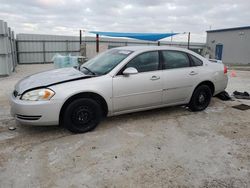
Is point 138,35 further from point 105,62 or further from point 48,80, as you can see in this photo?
point 48,80

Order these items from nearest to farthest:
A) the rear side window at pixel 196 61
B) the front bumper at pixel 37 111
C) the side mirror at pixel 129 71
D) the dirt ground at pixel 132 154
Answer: the dirt ground at pixel 132 154, the front bumper at pixel 37 111, the side mirror at pixel 129 71, the rear side window at pixel 196 61

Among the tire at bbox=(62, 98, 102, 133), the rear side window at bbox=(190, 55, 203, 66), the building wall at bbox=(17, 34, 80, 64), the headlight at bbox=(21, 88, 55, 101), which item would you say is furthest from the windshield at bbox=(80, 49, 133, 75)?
the building wall at bbox=(17, 34, 80, 64)

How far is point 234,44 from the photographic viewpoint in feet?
73.7

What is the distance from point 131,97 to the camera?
4102mm

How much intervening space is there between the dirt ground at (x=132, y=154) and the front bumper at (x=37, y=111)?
0.33 m

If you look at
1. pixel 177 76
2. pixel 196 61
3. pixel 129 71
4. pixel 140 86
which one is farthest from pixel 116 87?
pixel 196 61

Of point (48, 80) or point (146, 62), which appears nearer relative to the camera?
point (48, 80)

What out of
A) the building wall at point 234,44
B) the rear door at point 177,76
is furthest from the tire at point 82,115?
the building wall at point 234,44

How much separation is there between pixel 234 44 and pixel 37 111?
2334 cm

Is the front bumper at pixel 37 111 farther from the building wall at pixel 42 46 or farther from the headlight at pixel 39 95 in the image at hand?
the building wall at pixel 42 46

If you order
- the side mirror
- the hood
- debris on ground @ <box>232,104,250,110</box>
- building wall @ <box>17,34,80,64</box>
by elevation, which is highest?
building wall @ <box>17,34,80,64</box>

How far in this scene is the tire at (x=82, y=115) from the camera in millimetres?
3626

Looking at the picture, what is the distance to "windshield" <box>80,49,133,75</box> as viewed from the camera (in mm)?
4102

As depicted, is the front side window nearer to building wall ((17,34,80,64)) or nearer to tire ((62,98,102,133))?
tire ((62,98,102,133))
